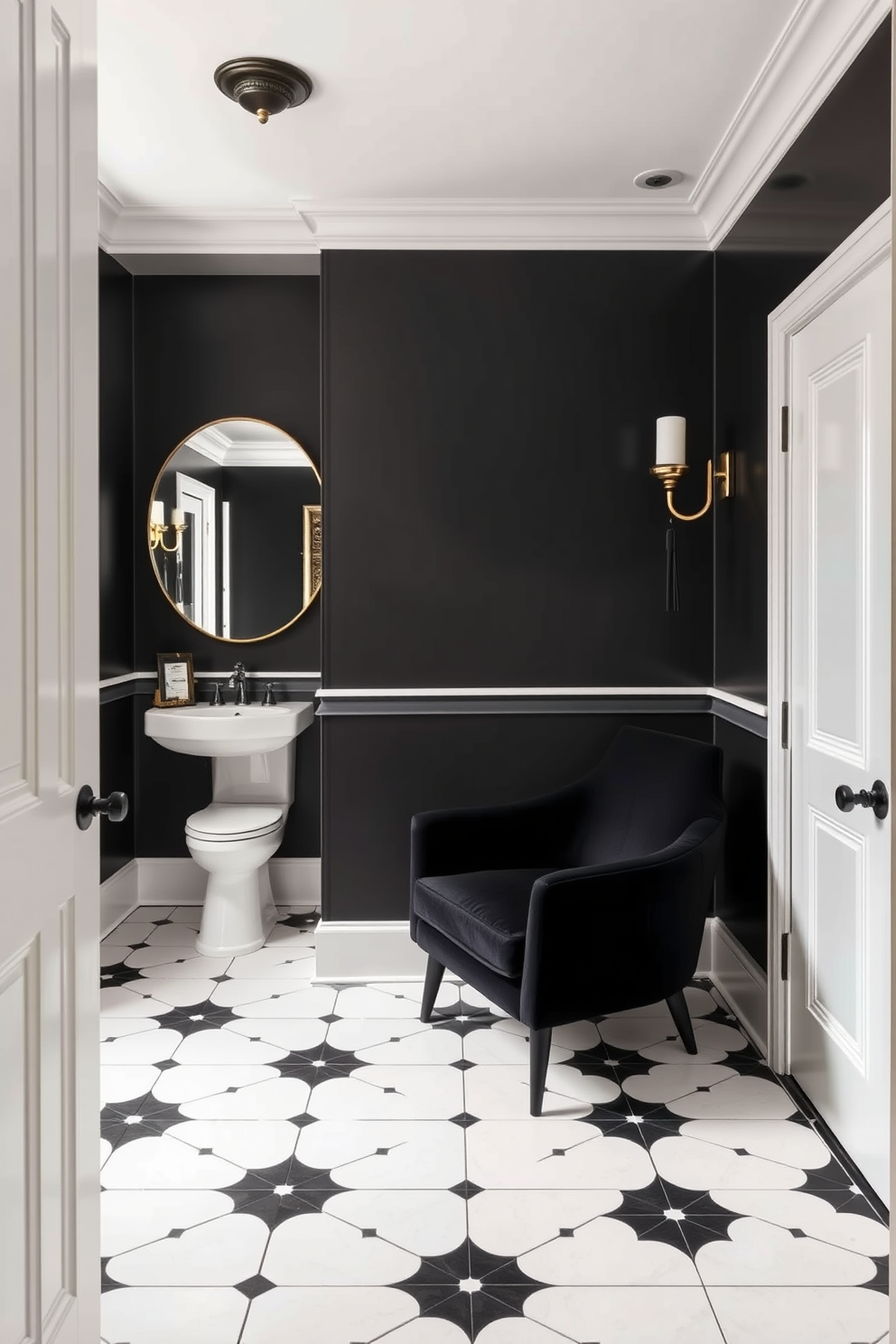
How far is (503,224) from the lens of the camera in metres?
3.27

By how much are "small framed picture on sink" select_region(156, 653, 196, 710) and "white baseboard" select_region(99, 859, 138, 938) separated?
70 cm

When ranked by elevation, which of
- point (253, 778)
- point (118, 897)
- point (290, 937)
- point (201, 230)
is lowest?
point (290, 937)

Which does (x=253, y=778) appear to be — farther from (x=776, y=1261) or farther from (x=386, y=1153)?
Result: (x=776, y=1261)

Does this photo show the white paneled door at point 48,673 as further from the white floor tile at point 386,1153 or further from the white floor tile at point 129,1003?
the white floor tile at point 129,1003

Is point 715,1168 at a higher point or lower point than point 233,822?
lower

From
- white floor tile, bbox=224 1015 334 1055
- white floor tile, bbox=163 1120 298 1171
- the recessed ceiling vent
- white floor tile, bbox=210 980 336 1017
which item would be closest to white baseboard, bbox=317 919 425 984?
white floor tile, bbox=210 980 336 1017

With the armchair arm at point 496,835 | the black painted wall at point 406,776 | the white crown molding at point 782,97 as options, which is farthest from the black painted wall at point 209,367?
the white crown molding at point 782,97

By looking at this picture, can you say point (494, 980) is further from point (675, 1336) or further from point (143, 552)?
point (143, 552)

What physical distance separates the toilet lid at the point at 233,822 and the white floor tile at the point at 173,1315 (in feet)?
5.82

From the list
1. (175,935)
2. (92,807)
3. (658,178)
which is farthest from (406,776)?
(658,178)

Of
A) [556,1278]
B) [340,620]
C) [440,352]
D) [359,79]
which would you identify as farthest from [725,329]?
[556,1278]

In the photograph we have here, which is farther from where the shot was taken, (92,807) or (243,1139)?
(243,1139)

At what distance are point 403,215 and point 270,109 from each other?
0.75 m

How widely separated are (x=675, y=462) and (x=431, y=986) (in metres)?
1.81
